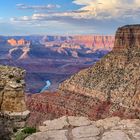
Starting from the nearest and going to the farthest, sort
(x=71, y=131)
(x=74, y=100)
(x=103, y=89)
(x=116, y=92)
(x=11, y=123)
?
1. (x=71, y=131)
2. (x=11, y=123)
3. (x=116, y=92)
4. (x=103, y=89)
5. (x=74, y=100)

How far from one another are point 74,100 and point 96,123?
90004 millimetres

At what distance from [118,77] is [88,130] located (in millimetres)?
83540

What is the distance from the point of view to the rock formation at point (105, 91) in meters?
87.2

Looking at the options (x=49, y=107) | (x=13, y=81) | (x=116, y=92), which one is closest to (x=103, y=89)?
(x=116, y=92)

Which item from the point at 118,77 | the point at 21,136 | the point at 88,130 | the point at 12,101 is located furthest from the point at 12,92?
the point at 118,77

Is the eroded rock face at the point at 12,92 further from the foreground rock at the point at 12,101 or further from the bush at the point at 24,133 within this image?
the bush at the point at 24,133

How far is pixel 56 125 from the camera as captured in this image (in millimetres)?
11836

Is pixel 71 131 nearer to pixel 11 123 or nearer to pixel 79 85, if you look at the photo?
pixel 11 123

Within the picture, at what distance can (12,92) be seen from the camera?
13602 mm

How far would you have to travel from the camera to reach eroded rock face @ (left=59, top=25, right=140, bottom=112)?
286ft

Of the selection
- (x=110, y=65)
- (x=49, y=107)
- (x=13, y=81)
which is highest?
(x=13, y=81)

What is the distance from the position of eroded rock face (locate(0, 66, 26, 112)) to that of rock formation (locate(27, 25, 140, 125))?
65033 millimetres

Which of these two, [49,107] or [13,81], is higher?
[13,81]

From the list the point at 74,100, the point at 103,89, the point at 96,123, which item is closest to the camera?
the point at 96,123
